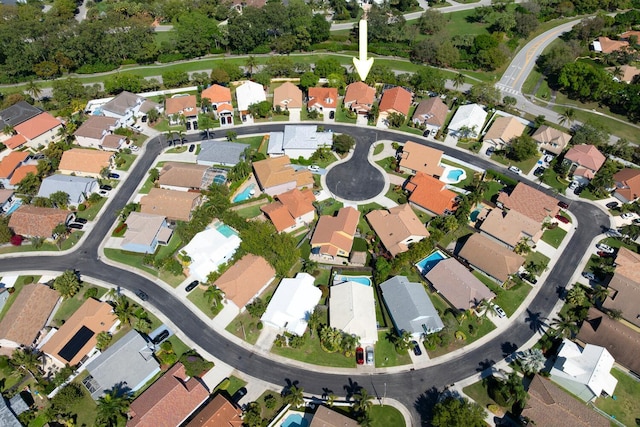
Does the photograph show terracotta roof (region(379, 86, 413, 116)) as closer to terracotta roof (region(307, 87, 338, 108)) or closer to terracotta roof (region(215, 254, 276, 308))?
terracotta roof (region(307, 87, 338, 108))

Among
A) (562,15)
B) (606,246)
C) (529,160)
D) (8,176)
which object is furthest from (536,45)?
(8,176)

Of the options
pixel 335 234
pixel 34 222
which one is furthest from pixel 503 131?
pixel 34 222

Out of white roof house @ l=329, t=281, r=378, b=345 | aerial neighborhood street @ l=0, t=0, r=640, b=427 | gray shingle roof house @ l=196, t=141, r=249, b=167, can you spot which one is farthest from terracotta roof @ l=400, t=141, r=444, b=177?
gray shingle roof house @ l=196, t=141, r=249, b=167

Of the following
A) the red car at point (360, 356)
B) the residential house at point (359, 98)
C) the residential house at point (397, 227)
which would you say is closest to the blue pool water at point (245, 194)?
the residential house at point (397, 227)

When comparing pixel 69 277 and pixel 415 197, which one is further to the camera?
pixel 415 197

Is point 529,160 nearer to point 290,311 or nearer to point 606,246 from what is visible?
point 606,246

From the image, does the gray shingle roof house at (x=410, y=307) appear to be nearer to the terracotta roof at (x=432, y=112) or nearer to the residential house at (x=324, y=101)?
the terracotta roof at (x=432, y=112)

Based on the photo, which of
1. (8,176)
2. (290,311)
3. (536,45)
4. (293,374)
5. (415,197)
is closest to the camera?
(293,374)
